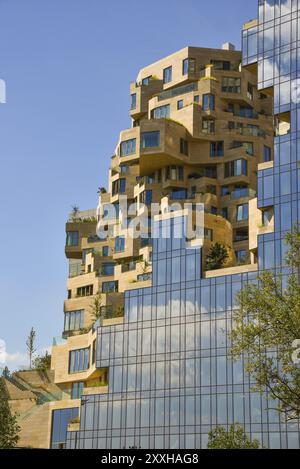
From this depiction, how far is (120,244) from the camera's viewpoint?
92.2 metres

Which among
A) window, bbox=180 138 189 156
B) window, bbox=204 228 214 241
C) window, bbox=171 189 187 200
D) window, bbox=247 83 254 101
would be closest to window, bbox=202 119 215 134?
window, bbox=180 138 189 156

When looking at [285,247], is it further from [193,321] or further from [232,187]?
[232,187]

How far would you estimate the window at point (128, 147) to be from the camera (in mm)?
94750

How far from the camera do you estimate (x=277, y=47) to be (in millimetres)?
73500

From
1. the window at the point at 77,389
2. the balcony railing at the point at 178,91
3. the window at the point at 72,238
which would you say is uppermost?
the balcony railing at the point at 178,91

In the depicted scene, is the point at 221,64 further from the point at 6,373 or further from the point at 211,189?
the point at 6,373

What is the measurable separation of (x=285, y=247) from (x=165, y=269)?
461 inches

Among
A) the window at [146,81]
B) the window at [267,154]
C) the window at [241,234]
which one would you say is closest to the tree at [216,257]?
the window at [241,234]

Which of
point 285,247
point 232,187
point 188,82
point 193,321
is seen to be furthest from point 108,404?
point 188,82

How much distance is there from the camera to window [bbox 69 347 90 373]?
80.8m

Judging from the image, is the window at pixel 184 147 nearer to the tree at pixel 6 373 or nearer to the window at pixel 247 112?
the window at pixel 247 112

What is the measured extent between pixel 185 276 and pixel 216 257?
311 centimetres

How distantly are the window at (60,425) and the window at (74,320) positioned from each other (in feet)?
42.4

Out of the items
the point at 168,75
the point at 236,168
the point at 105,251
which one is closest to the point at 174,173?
the point at 236,168
